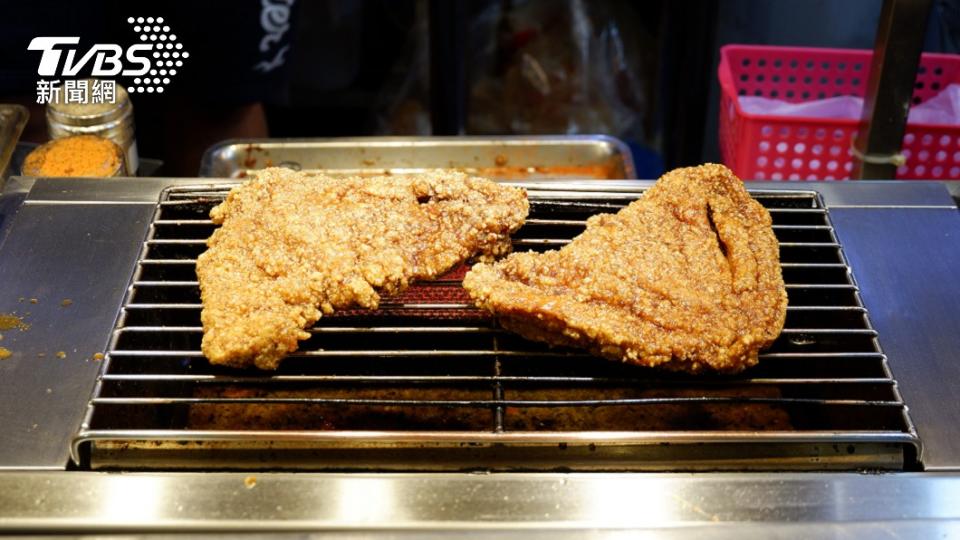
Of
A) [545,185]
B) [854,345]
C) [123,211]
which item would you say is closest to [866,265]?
[854,345]

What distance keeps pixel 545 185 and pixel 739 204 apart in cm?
56

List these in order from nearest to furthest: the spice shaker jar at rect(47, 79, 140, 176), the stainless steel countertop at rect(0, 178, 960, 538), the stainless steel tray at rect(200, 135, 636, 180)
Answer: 1. the stainless steel countertop at rect(0, 178, 960, 538)
2. the spice shaker jar at rect(47, 79, 140, 176)
3. the stainless steel tray at rect(200, 135, 636, 180)

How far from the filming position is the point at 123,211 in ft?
8.52

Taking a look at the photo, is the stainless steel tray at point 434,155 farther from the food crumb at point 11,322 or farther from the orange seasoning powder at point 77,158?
the food crumb at point 11,322

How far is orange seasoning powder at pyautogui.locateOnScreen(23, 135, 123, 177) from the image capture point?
3.09 metres

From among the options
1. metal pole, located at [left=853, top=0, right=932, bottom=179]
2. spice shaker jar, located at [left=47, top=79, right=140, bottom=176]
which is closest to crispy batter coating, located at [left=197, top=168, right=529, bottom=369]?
spice shaker jar, located at [left=47, top=79, right=140, bottom=176]

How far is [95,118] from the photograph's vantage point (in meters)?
3.27

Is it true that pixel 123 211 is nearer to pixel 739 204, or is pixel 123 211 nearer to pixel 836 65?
pixel 739 204

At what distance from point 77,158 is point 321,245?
1.31 meters

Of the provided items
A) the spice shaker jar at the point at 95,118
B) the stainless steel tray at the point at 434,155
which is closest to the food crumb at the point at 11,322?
the spice shaker jar at the point at 95,118

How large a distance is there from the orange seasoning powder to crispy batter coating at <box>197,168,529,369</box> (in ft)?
2.82

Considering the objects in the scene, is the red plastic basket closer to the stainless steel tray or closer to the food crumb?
the stainless steel tray

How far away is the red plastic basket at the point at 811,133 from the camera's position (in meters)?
3.42

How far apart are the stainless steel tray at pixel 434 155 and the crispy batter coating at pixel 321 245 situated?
1.07 meters
